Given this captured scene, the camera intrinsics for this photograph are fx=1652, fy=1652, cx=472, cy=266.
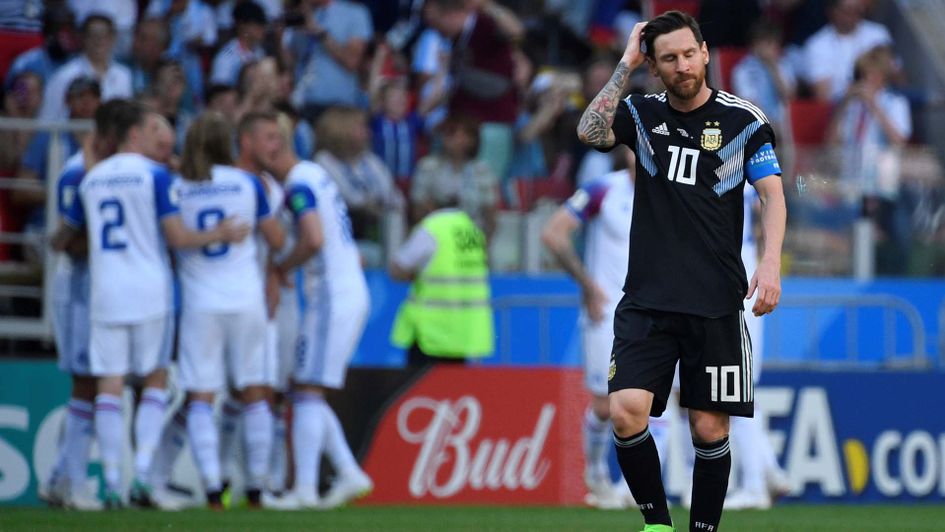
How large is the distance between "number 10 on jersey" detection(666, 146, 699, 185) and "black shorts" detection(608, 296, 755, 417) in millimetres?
→ 560

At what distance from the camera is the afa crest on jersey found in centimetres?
680

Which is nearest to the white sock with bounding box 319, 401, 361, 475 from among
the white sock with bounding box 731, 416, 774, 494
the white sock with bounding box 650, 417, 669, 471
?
the white sock with bounding box 650, 417, 669, 471

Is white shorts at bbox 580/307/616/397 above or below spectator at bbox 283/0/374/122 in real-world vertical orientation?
below

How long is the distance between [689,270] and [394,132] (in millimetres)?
7954

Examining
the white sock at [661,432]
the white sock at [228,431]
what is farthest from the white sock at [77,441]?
the white sock at [661,432]

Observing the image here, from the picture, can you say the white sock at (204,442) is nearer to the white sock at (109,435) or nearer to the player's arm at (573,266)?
the white sock at (109,435)

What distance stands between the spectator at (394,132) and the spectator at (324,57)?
0.41 metres

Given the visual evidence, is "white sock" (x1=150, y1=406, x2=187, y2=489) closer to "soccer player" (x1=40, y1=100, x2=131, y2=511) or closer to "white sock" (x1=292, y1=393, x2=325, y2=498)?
"soccer player" (x1=40, y1=100, x2=131, y2=511)

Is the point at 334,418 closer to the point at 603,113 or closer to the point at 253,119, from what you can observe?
the point at 253,119

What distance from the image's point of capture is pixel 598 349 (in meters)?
11.5

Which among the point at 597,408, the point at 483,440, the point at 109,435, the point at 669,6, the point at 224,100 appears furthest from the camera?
the point at 669,6

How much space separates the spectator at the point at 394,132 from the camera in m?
14.4

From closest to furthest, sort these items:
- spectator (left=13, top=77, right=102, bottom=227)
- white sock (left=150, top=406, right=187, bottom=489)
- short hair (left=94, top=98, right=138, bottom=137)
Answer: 1. short hair (left=94, top=98, right=138, bottom=137)
2. white sock (left=150, top=406, right=187, bottom=489)
3. spectator (left=13, top=77, right=102, bottom=227)

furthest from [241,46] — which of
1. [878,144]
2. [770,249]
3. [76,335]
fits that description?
[770,249]
